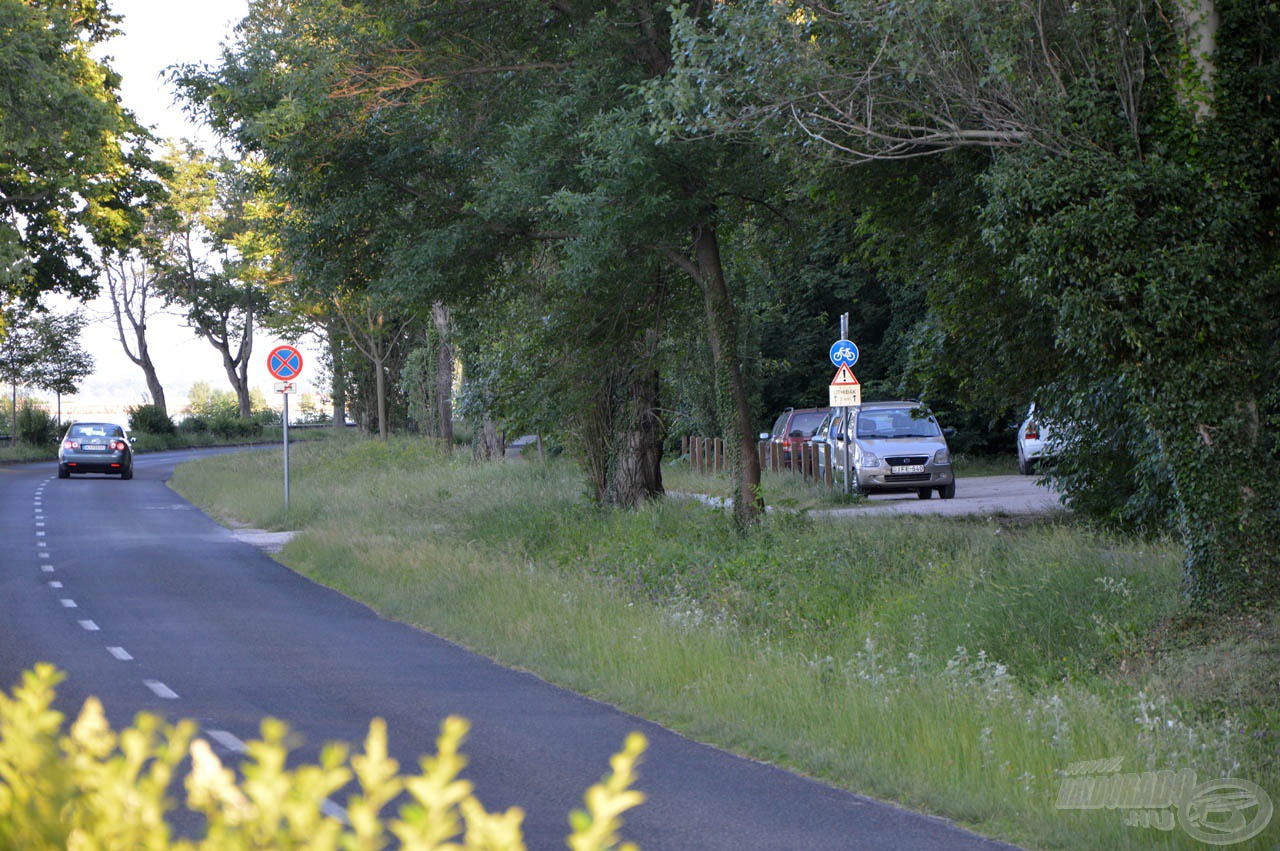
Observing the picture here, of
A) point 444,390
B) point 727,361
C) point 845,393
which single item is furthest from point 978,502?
point 444,390

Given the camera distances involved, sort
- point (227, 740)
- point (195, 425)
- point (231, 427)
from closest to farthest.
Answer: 1. point (227, 740)
2. point (195, 425)
3. point (231, 427)

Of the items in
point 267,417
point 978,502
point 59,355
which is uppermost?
point 59,355

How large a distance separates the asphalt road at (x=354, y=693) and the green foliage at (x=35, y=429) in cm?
4055

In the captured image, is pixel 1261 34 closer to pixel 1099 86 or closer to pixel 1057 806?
pixel 1099 86

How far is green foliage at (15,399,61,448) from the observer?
57.0m

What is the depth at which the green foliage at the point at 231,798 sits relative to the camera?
1.98 m

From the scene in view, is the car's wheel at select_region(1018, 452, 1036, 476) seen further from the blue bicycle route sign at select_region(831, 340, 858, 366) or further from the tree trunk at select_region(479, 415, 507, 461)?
the tree trunk at select_region(479, 415, 507, 461)

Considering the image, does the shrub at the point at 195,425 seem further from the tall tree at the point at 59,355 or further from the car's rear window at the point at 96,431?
the car's rear window at the point at 96,431

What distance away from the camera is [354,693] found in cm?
1002

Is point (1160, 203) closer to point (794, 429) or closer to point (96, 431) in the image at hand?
point (794, 429)

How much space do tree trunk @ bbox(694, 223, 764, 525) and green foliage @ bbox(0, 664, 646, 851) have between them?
14.7m

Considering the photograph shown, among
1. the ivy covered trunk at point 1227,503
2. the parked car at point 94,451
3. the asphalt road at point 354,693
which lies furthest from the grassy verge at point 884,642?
the parked car at point 94,451

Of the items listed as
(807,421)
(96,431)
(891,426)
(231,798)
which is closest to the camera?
(231,798)

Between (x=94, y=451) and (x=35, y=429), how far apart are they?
17908 mm
